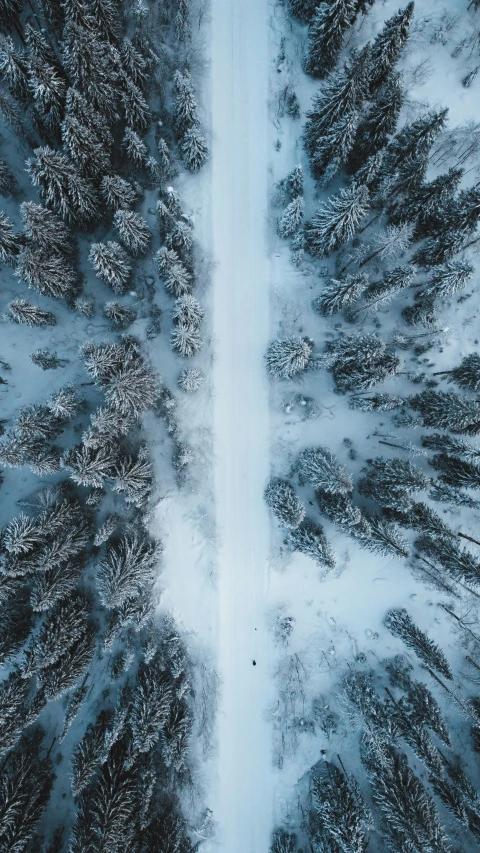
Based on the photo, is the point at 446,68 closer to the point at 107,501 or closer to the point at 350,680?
the point at 107,501

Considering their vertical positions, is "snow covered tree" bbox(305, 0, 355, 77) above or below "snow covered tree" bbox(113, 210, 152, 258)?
above

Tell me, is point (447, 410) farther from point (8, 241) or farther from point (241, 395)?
point (8, 241)

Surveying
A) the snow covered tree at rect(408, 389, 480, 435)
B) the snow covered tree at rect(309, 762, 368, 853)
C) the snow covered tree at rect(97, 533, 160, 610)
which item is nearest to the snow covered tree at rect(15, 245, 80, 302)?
the snow covered tree at rect(97, 533, 160, 610)

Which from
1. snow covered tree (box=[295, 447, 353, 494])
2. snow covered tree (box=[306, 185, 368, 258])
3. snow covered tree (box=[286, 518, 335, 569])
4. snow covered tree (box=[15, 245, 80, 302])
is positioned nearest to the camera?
snow covered tree (box=[306, 185, 368, 258])

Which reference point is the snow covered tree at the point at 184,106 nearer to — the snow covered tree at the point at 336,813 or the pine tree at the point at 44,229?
the pine tree at the point at 44,229

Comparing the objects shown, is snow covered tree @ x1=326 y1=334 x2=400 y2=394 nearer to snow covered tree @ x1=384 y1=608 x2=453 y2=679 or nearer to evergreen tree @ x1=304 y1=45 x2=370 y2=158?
evergreen tree @ x1=304 y1=45 x2=370 y2=158

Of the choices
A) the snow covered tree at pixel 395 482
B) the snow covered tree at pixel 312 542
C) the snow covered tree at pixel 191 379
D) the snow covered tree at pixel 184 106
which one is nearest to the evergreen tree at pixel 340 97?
the snow covered tree at pixel 184 106

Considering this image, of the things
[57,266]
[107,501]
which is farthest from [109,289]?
[107,501]
